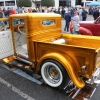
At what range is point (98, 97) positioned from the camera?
3412 mm

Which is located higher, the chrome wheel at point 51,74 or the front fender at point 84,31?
the front fender at point 84,31

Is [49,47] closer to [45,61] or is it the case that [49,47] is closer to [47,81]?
[45,61]

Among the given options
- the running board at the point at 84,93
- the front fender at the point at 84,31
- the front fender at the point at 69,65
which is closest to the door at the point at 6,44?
the front fender at the point at 69,65

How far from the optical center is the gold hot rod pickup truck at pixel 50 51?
3205 mm

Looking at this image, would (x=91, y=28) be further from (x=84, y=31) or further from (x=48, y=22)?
(x=48, y=22)

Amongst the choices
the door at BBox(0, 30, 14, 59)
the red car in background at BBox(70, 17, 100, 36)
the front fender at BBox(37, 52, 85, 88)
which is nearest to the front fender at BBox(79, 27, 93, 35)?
the red car in background at BBox(70, 17, 100, 36)

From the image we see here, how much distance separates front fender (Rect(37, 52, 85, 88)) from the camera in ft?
10.5

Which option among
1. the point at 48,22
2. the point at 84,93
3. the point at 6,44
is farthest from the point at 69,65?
the point at 6,44

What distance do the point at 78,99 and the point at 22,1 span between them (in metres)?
38.2

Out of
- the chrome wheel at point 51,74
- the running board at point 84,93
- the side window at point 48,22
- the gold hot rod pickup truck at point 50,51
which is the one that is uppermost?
the side window at point 48,22

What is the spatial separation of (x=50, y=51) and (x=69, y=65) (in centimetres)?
68

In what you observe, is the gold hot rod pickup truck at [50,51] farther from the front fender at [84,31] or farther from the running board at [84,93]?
the front fender at [84,31]

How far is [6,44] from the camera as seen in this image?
15.1 feet

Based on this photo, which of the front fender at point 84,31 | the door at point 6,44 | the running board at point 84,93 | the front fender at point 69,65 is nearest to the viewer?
the front fender at point 69,65
